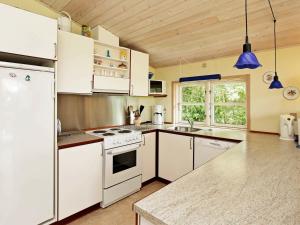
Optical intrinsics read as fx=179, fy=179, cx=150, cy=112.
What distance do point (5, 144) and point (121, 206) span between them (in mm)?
1454

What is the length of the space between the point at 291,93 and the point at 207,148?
1298 millimetres

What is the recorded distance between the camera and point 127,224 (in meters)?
1.92

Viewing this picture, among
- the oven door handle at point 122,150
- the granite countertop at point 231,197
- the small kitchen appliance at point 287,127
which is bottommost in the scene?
the oven door handle at point 122,150

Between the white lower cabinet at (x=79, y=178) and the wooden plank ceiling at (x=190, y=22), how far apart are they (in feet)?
5.43

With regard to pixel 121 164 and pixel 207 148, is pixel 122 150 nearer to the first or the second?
pixel 121 164

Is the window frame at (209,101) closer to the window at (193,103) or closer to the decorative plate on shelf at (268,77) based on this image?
the window at (193,103)

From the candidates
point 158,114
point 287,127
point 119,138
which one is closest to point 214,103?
point 158,114

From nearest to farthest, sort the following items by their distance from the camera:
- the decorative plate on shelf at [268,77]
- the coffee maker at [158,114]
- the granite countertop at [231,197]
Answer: the granite countertop at [231,197]
the decorative plate on shelf at [268,77]
the coffee maker at [158,114]

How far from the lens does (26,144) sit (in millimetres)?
1581

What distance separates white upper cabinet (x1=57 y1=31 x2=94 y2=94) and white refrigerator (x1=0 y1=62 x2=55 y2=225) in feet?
1.19

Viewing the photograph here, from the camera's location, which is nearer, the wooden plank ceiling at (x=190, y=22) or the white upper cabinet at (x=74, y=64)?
the wooden plank ceiling at (x=190, y=22)

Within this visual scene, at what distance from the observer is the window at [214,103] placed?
9.44ft

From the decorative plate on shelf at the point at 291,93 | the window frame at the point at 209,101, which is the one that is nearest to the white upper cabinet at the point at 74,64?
the window frame at the point at 209,101

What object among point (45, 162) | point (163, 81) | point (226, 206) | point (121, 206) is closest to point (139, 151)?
point (121, 206)
